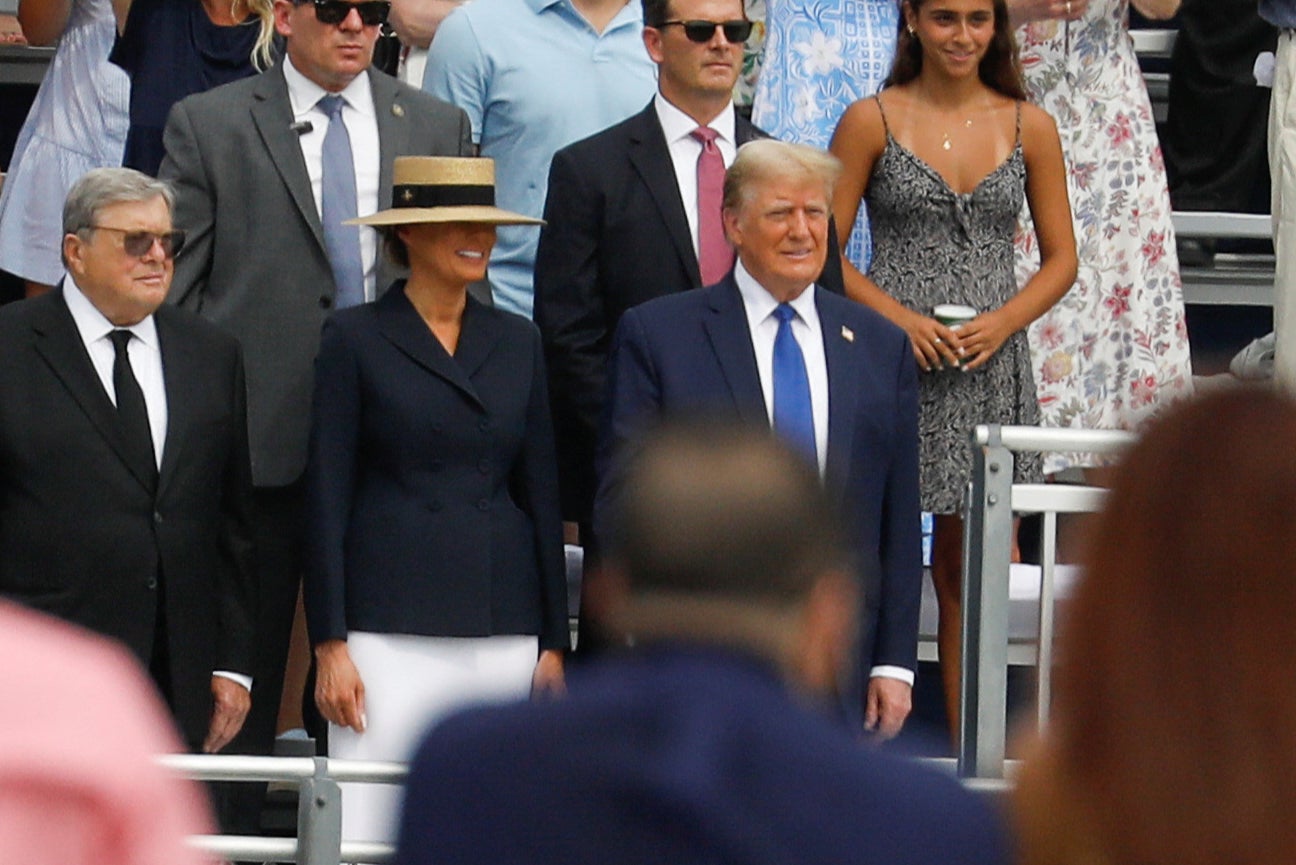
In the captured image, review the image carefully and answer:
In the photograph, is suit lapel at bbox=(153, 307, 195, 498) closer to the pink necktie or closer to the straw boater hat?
the straw boater hat

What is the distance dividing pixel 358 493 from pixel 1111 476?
4135 mm

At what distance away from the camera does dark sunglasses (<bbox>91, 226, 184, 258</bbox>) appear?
5.43 meters

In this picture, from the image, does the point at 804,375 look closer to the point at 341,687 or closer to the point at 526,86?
the point at 341,687

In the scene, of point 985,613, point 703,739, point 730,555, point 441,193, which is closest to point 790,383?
point 985,613

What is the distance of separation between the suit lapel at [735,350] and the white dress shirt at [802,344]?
0.02 m

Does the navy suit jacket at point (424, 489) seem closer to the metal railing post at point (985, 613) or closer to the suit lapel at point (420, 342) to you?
the suit lapel at point (420, 342)

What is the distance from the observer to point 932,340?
19.7ft

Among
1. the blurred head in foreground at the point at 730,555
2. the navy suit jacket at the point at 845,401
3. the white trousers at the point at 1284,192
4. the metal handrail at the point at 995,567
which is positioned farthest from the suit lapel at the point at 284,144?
the blurred head in foreground at the point at 730,555

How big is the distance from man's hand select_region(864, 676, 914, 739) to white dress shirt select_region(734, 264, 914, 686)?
2 cm

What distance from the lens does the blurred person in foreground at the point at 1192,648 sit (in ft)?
4.80

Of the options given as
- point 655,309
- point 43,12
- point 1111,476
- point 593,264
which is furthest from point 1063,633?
point 43,12

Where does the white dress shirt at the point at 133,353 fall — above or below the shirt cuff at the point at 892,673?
above

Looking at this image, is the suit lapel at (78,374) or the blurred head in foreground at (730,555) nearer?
the blurred head in foreground at (730,555)

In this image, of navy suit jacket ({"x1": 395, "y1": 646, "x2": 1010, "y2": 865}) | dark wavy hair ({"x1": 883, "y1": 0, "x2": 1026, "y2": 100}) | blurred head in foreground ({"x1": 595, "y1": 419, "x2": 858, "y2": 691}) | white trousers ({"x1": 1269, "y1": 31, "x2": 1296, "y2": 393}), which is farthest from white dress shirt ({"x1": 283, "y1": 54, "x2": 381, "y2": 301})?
navy suit jacket ({"x1": 395, "y1": 646, "x2": 1010, "y2": 865})
